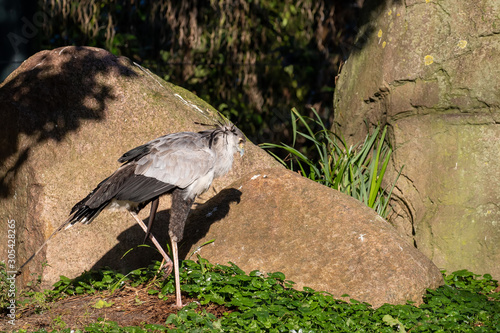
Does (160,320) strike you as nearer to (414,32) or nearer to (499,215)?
(499,215)

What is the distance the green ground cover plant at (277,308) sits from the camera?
157 inches

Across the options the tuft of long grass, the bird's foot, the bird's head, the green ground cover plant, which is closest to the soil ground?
the green ground cover plant

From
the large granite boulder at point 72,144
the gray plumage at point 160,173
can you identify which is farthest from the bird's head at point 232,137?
the large granite boulder at point 72,144

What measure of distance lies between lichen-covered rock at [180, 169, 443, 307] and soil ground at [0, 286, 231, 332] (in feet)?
2.03

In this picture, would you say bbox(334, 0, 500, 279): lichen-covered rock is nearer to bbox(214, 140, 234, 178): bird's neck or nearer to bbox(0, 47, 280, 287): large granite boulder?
bbox(0, 47, 280, 287): large granite boulder

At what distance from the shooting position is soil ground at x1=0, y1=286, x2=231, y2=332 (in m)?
4.21

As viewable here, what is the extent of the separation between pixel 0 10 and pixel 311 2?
4.51m

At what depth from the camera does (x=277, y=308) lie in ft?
13.5

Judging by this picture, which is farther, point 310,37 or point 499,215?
point 310,37

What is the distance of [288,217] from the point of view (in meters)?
5.13

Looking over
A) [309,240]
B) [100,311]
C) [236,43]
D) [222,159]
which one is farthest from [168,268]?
[236,43]

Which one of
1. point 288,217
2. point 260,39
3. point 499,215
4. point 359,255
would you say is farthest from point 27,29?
point 499,215

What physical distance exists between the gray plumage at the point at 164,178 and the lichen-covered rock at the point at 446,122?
2207 mm

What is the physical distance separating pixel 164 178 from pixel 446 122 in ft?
9.77
